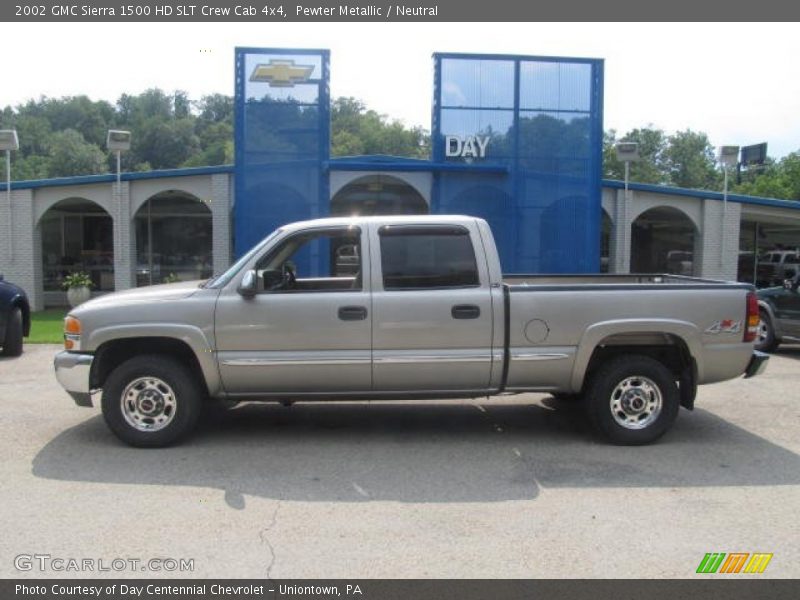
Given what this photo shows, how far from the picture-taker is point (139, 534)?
4.32 metres

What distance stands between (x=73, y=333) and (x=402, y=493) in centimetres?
316

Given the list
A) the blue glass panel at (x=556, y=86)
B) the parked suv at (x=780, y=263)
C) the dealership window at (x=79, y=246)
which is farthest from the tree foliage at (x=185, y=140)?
the blue glass panel at (x=556, y=86)

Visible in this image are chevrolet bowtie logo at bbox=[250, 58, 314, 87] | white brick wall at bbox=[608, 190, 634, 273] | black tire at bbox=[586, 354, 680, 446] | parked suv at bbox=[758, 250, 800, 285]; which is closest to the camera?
black tire at bbox=[586, 354, 680, 446]

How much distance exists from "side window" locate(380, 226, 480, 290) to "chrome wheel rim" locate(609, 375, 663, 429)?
160cm

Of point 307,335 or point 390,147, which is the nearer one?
point 307,335

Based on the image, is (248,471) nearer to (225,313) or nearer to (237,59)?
(225,313)

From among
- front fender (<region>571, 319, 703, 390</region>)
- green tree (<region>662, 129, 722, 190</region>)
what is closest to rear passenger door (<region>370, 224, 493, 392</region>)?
front fender (<region>571, 319, 703, 390</region>)

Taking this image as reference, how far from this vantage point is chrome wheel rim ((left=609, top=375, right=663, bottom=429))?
248 inches

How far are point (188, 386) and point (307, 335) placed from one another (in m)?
1.11

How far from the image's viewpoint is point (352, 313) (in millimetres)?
6051

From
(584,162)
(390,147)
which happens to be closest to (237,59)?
(584,162)

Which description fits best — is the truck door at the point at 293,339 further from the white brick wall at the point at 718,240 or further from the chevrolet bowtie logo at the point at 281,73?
the white brick wall at the point at 718,240

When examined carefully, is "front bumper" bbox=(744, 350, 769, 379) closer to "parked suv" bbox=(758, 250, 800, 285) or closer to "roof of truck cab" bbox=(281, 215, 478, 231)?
"roof of truck cab" bbox=(281, 215, 478, 231)
